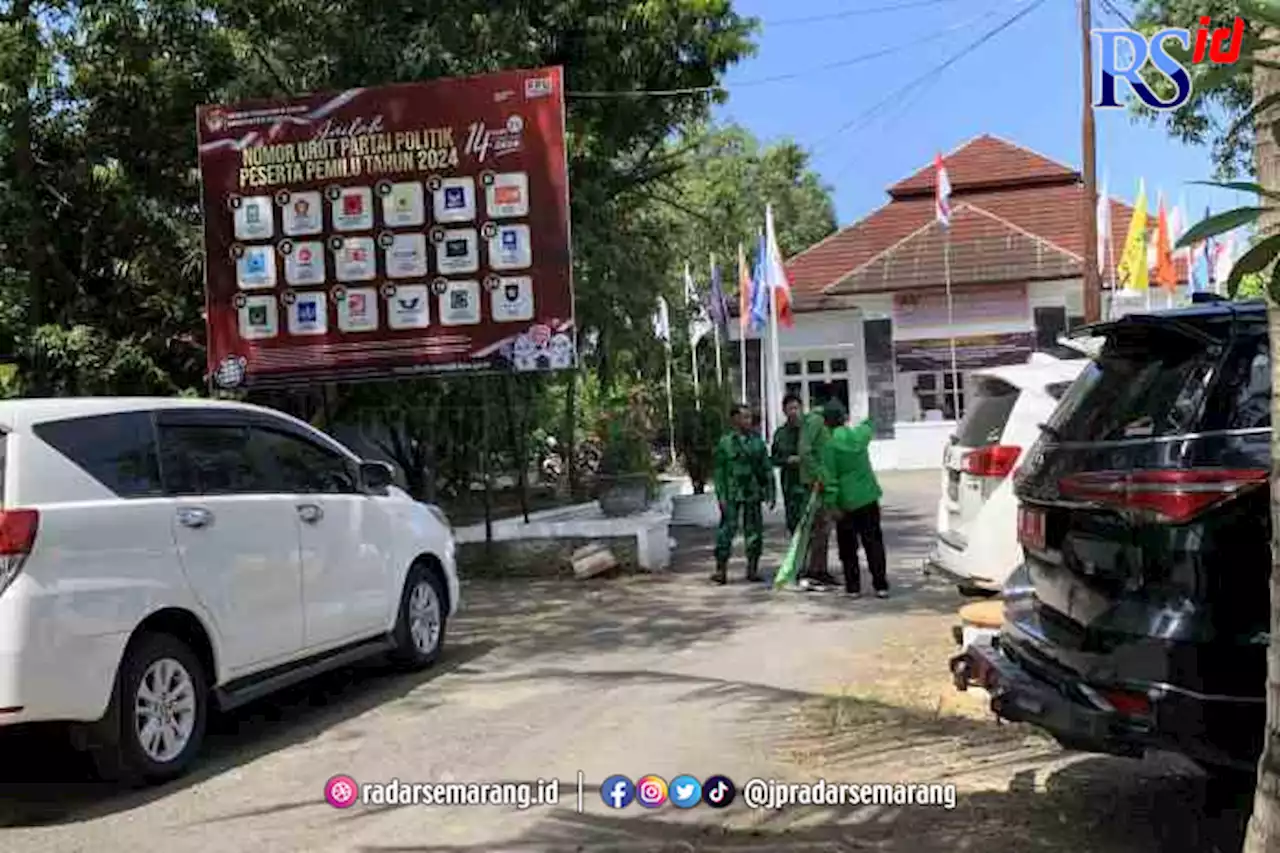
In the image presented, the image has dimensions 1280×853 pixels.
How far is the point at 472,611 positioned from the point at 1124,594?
7.41m

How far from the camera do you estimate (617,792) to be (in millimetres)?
5477

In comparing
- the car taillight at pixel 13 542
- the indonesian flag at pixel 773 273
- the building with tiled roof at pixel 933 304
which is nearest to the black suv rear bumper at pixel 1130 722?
the car taillight at pixel 13 542

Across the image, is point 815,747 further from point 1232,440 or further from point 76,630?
point 76,630

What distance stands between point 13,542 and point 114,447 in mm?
811

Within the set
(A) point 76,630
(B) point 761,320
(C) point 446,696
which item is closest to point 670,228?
(B) point 761,320

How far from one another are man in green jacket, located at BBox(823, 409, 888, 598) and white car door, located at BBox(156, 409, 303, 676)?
16.1ft

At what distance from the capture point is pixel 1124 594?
4.07 m

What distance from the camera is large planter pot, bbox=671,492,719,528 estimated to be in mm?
18078

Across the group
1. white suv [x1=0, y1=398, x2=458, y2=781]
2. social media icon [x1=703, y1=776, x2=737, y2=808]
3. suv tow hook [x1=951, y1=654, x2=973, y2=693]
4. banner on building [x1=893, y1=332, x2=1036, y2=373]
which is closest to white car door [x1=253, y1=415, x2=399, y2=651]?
white suv [x1=0, y1=398, x2=458, y2=781]

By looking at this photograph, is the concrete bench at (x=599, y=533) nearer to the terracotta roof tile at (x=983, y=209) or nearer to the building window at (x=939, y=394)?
the building window at (x=939, y=394)

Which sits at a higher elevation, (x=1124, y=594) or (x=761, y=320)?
(x=761, y=320)

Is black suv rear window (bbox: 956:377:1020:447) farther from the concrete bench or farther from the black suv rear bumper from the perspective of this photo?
the concrete bench

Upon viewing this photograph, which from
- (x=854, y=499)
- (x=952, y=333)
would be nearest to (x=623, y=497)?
(x=854, y=499)

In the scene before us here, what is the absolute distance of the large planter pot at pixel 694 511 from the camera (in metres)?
18.1
